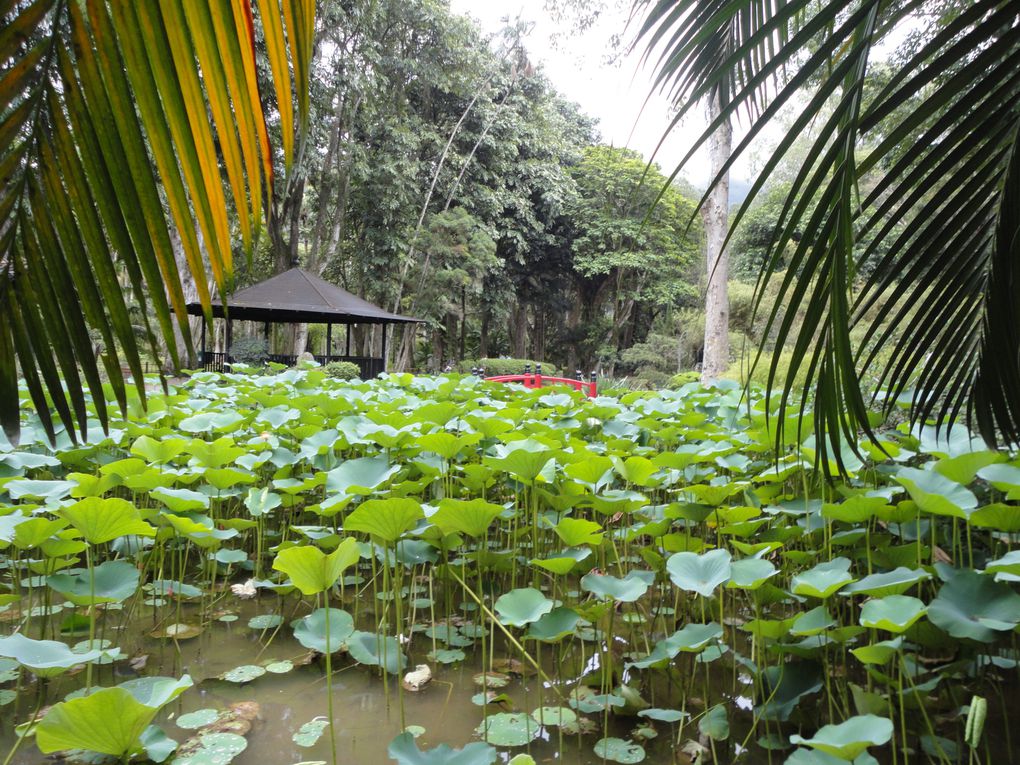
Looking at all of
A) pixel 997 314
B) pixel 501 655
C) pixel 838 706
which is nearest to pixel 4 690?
pixel 501 655

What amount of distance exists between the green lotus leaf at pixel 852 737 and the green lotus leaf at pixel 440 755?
0.50 meters

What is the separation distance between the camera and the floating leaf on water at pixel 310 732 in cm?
149

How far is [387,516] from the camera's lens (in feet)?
4.80

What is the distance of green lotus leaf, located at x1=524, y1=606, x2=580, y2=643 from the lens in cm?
147

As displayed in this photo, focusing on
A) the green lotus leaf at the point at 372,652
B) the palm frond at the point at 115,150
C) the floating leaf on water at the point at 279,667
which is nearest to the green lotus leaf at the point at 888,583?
the green lotus leaf at the point at 372,652

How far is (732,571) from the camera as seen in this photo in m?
1.44

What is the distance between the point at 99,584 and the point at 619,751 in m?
1.26

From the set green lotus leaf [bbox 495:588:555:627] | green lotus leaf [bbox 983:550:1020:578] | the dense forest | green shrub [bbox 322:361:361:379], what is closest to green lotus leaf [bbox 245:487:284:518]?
Answer: green lotus leaf [bbox 495:588:555:627]

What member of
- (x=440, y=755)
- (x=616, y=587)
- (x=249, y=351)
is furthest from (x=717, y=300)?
(x=249, y=351)

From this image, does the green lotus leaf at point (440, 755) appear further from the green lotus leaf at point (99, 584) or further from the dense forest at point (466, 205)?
the dense forest at point (466, 205)

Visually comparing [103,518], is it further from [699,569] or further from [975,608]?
[975,608]

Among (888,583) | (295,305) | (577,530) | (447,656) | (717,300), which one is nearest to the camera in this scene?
(888,583)

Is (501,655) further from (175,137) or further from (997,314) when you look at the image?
(175,137)

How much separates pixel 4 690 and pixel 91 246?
1.66 metres
